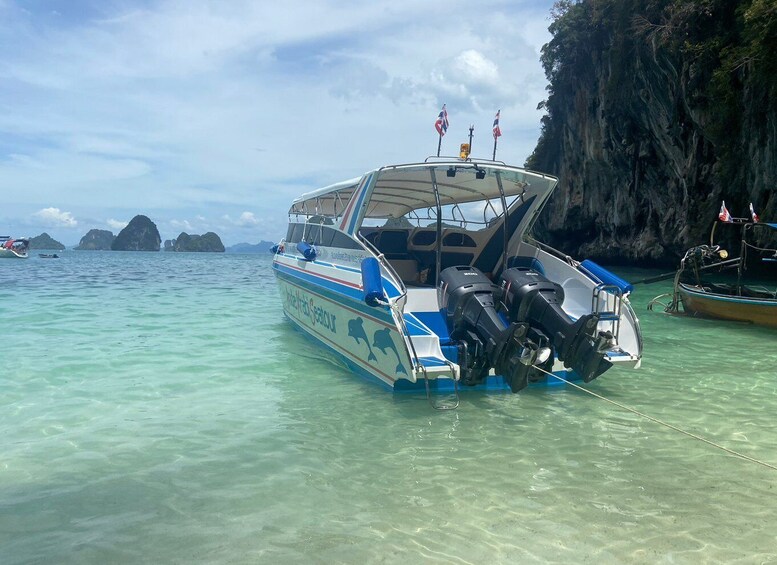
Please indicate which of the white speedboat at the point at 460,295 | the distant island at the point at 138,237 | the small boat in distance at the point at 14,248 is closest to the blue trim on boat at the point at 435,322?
the white speedboat at the point at 460,295

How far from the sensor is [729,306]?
1325cm

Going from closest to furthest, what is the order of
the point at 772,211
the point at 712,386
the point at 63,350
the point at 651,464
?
the point at 651,464
the point at 712,386
the point at 63,350
the point at 772,211

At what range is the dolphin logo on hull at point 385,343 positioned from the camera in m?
5.98

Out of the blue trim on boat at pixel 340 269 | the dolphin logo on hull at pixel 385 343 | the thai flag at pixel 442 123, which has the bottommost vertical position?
the dolphin logo on hull at pixel 385 343

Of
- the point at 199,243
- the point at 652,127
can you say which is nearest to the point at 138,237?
the point at 199,243

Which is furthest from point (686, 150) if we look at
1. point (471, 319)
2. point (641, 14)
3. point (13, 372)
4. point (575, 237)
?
point (13, 372)

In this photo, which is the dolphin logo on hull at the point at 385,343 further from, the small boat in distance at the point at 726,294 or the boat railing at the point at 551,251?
the small boat in distance at the point at 726,294

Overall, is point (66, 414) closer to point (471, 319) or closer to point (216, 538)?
point (216, 538)

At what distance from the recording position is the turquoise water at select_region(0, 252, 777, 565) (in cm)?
347

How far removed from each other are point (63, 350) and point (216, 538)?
7191 millimetres

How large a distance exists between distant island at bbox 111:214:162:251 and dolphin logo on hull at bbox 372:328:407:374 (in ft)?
584

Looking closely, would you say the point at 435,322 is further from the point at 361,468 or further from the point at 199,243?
the point at 199,243

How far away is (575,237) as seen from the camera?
142 feet

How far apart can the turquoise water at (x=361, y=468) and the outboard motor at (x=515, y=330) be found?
1.62 ft
